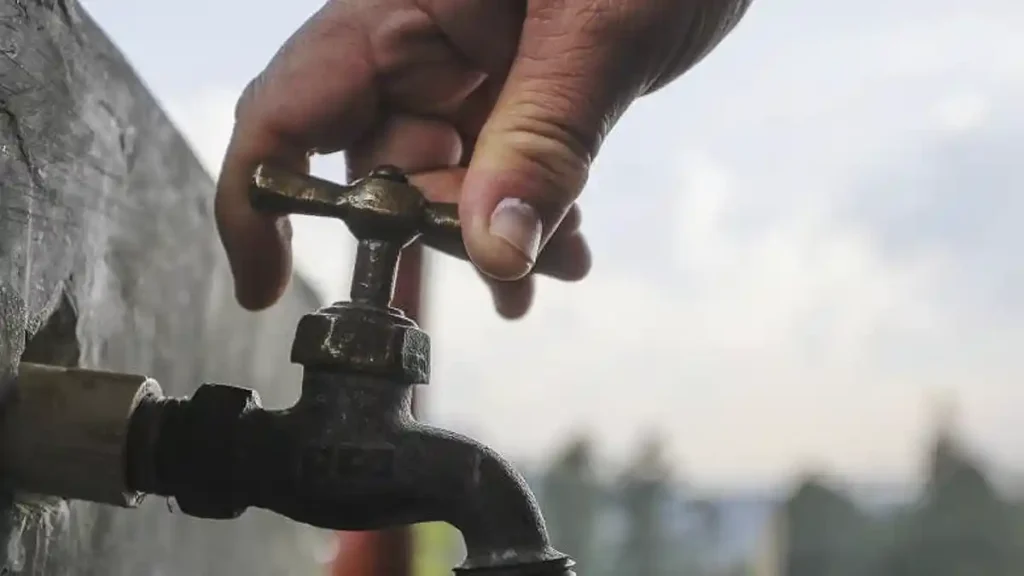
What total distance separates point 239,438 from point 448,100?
11.9 inches

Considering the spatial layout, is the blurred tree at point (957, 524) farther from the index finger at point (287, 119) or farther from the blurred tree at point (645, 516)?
the index finger at point (287, 119)

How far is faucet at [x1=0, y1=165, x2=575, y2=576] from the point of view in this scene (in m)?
0.39

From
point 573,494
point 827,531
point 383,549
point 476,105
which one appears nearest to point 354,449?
point 476,105

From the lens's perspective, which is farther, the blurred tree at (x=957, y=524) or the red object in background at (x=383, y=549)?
the blurred tree at (x=957, y=524)

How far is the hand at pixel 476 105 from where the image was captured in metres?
0.42

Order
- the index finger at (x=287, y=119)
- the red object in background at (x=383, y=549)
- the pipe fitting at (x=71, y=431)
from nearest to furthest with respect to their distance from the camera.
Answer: the pipe fitting at (x=71, y=431) < the index finger at (x=287, y=119) < the red object in background at (x=383, y=549)

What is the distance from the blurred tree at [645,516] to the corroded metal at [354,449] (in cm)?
170

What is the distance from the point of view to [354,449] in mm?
393

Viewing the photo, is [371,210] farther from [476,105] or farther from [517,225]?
[476,105]

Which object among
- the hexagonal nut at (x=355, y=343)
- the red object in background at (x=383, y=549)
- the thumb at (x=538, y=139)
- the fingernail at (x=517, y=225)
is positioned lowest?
the red object in background at (x=383, y=549)

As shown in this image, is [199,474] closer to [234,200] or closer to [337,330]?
[337,330]

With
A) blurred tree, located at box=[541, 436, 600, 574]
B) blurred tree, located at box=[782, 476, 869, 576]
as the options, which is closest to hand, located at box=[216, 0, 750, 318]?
blurred tree, located at box=[541, 436, 600, 574]

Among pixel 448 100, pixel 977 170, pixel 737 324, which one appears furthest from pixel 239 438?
pixel 977 170

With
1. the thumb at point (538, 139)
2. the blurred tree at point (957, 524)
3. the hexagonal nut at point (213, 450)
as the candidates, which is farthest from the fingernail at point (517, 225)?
the blurred tree at point (957, 524)
